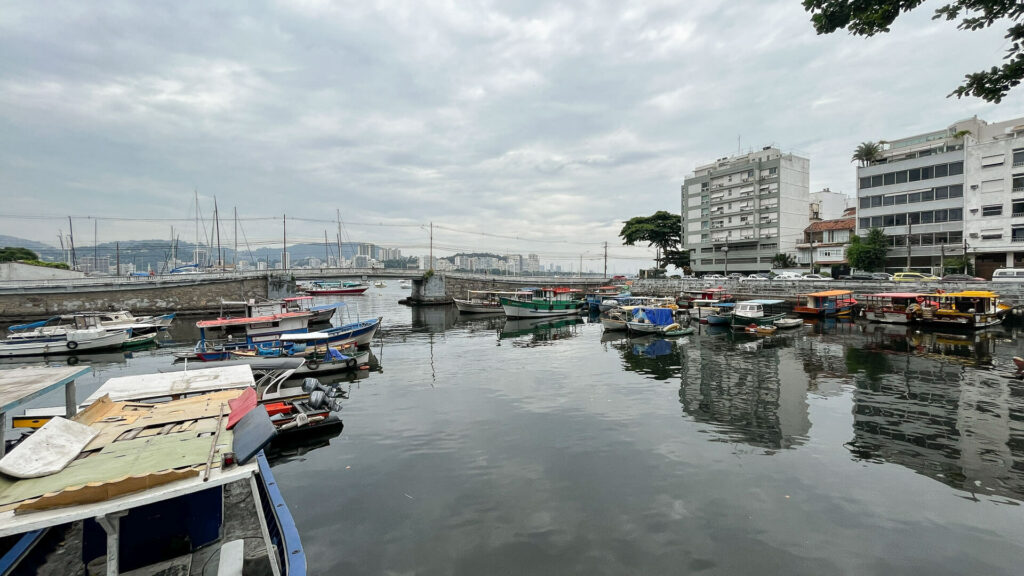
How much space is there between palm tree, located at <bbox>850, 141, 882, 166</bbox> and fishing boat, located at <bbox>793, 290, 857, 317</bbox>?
3263 cm

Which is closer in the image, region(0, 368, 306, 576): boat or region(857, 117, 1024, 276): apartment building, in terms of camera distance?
region(0, 368, 306, 576): boat

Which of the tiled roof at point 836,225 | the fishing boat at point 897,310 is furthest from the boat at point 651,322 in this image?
the tiled roof at point 836,225

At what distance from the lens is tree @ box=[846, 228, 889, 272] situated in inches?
2393

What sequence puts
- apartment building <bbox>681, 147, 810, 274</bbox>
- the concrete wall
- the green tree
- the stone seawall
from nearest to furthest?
the stone seawall < the concrete wall < the green tree < apartment building <bbox>681, 147, 810, 274</bbox>

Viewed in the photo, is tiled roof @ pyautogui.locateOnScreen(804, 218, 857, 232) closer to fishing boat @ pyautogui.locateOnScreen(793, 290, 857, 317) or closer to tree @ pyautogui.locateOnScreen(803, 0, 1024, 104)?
fishing boat @ pyautogui.locateOnScreen(793, 290, 857, 317)

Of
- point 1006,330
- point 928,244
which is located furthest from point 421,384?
point 928,244

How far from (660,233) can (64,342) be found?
85.0 m

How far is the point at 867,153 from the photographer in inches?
2603

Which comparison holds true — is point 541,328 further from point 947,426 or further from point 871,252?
point 871,252

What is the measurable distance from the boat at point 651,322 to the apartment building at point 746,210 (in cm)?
4882

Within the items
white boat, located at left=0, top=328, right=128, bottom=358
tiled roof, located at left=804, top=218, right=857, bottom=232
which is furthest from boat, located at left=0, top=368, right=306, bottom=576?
tiled roof, located at left=804, top=218, right=857, bottom=232

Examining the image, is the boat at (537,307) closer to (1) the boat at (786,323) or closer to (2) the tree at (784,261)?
(1) the boat at (786,323)

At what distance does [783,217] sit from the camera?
261 feet

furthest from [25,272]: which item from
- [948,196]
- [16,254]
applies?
[948,196]
